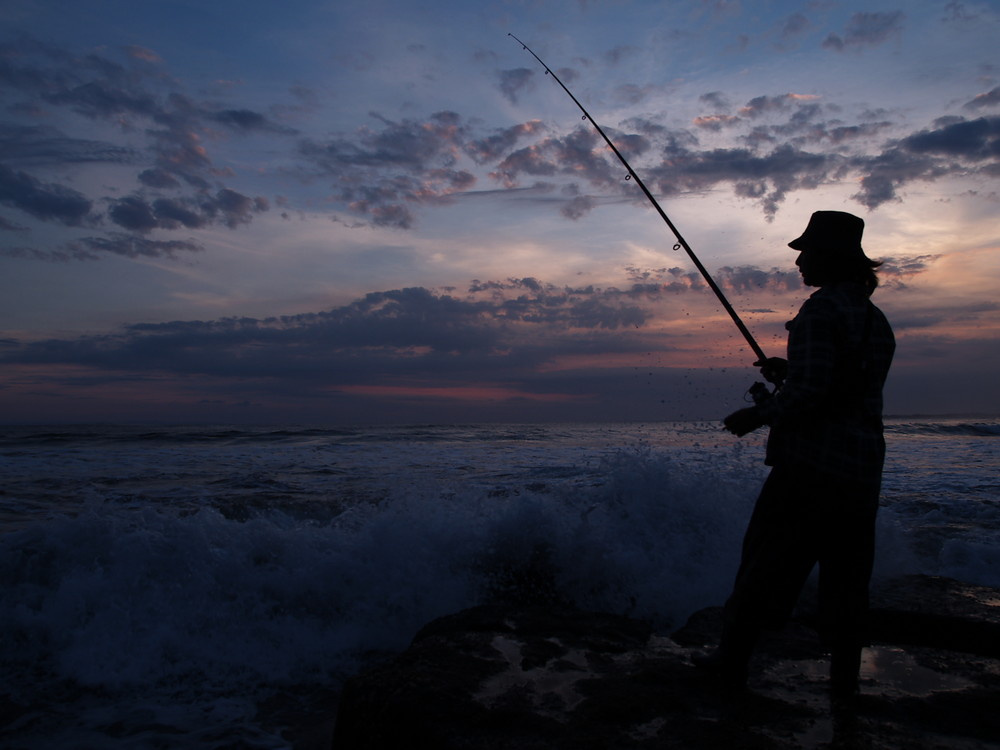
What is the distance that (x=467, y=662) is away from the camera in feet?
9.30

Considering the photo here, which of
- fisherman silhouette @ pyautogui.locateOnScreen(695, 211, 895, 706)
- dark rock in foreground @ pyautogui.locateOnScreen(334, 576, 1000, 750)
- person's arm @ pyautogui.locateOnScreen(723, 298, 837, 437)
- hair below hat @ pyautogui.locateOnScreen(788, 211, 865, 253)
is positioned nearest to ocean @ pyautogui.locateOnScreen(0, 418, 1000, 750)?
dark rock in foreground @ pyautogui.locateOnScreen(334, 576, 1000, 750)

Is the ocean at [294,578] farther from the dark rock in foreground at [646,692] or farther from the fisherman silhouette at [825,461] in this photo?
the fisherman silhouette at [825,461]

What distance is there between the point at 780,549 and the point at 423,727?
1492 millimetres

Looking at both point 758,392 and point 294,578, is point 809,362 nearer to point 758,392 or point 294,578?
point 758,392

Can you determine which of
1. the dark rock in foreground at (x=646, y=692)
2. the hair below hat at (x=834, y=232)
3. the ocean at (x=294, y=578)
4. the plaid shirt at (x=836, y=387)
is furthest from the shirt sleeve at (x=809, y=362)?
the ocean at (x=294, y=578)

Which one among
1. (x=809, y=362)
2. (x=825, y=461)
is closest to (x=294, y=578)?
(x=825, y=461)

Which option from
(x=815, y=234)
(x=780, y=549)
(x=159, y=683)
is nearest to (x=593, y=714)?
(x=780, y=549)

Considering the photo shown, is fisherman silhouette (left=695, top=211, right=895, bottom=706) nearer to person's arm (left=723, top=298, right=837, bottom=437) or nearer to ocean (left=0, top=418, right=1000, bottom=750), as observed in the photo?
person's arm (left=723, top=298, right=837, bottom=437)

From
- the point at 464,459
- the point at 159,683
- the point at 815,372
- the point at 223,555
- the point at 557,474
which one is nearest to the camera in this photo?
the point at 815,372

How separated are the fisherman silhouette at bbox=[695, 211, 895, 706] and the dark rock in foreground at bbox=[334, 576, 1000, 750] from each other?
238 mm

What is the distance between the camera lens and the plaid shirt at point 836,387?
2.22 meters

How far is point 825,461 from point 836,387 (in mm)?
271

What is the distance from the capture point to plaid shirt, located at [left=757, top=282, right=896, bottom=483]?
2.22 meters

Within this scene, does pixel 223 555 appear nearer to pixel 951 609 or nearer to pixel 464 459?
pixel 951 609
